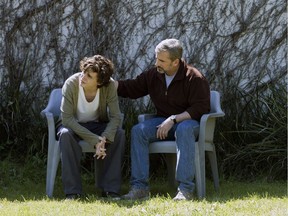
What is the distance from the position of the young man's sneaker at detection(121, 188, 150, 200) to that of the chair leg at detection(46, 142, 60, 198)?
1.76ft

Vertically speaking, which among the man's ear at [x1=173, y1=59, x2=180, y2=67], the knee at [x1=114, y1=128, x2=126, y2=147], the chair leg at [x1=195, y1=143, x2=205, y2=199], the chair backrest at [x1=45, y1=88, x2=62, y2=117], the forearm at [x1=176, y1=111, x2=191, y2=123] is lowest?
the chair leg at [x1=195, y1=143, x2=205, y2=199]

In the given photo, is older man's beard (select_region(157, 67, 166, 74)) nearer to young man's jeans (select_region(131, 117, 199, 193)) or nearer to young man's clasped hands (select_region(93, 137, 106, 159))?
young man's jeans (select_region(131, 117, 199, 193))

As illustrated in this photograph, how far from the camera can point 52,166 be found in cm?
488

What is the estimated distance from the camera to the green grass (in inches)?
158

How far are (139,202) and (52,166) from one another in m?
0.82

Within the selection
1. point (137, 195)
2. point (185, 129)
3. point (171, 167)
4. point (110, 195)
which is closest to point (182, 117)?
point (185, 129)

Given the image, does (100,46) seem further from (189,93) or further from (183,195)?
(183,195)

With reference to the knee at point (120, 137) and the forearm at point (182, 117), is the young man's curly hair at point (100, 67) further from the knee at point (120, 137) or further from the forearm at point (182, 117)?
the forearm at point (182, 117)

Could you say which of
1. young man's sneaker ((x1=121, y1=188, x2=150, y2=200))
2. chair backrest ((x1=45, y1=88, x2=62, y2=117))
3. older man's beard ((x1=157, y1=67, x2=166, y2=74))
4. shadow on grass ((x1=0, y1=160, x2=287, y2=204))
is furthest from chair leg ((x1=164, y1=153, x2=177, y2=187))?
chair backrest ((x1=45, y1=88, x2=62, y2=117))

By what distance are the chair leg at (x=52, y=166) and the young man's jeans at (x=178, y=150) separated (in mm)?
564

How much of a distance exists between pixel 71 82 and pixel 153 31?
1.64 metres

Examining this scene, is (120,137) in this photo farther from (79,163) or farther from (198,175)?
(198,175)

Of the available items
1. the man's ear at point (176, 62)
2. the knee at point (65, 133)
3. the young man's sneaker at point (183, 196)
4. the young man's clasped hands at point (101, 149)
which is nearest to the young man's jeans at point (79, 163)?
the knee at point (65, 133)

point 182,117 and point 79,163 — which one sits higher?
point 182,117
